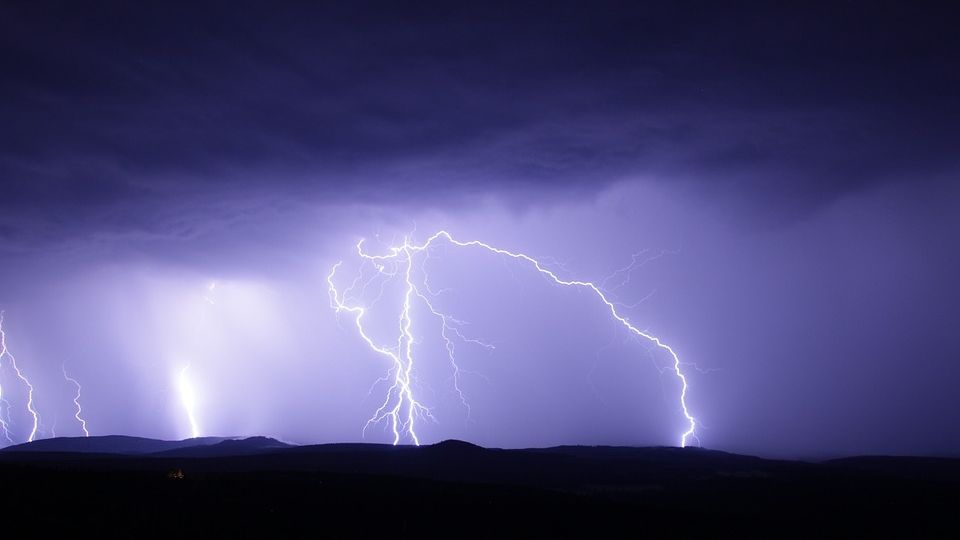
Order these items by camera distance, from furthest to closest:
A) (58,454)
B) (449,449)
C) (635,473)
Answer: (58,454), (449,449), (635,473)

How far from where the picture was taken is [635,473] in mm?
24812

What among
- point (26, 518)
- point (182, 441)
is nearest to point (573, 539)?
point (26, 518)

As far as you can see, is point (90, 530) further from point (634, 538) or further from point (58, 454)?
point (58, 454)

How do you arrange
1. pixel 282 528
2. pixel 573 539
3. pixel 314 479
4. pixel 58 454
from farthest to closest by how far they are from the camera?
pixel 58 454
pixel 314 479
pixel 573 539
pixel 282 528

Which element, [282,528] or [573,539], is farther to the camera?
[573,539]

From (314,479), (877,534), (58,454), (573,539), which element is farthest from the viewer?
(58,454)

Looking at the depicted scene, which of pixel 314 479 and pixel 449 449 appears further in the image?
pixel 449 449

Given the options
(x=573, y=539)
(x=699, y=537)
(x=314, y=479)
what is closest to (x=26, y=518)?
(x=314, y=479)

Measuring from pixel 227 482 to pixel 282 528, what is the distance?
4.32 meters

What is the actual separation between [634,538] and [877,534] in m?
5.55

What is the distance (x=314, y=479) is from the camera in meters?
17.0

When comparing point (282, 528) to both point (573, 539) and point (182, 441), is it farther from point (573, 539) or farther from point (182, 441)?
point (182, 441)

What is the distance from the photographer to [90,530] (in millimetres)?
10656

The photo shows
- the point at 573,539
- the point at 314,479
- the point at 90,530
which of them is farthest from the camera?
the point at 314,479
